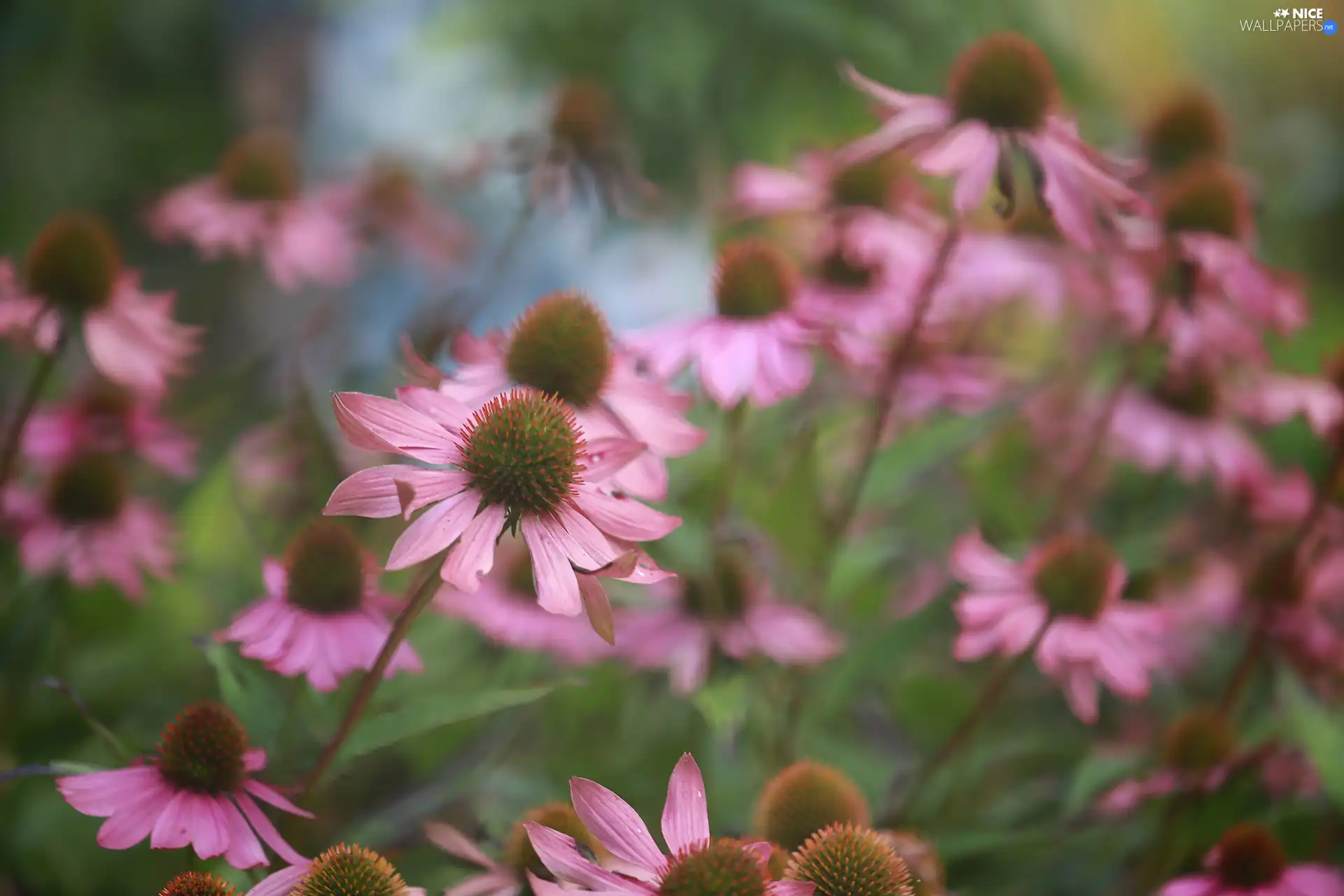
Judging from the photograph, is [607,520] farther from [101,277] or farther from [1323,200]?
[1323,200]

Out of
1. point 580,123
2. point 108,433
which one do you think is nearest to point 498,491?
point 108,433

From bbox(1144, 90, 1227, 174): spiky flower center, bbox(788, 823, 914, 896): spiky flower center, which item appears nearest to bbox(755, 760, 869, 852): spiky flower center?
bbox(788, 823, 914, 896): spiky flower center

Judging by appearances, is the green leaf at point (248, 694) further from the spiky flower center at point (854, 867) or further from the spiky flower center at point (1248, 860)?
the spiky flower center at point (1248, 860)

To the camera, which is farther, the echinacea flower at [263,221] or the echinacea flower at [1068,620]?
the echinacea flower at [263,221]

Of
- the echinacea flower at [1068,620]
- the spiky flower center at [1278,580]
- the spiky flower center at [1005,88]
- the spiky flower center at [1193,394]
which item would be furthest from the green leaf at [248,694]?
the spiky flower center at [1193,394]

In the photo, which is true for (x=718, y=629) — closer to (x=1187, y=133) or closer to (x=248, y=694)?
(x=248, y=694)

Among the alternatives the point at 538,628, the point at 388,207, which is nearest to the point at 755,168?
the point at 538,628

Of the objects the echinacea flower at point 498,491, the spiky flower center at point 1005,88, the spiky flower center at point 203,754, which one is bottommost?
the spiky flower center at point 203,754

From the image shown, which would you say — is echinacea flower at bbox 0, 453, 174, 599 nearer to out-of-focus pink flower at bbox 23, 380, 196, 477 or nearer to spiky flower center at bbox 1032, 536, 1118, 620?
out-of-focus pink flower at bbox 23, 380, 196, 477
